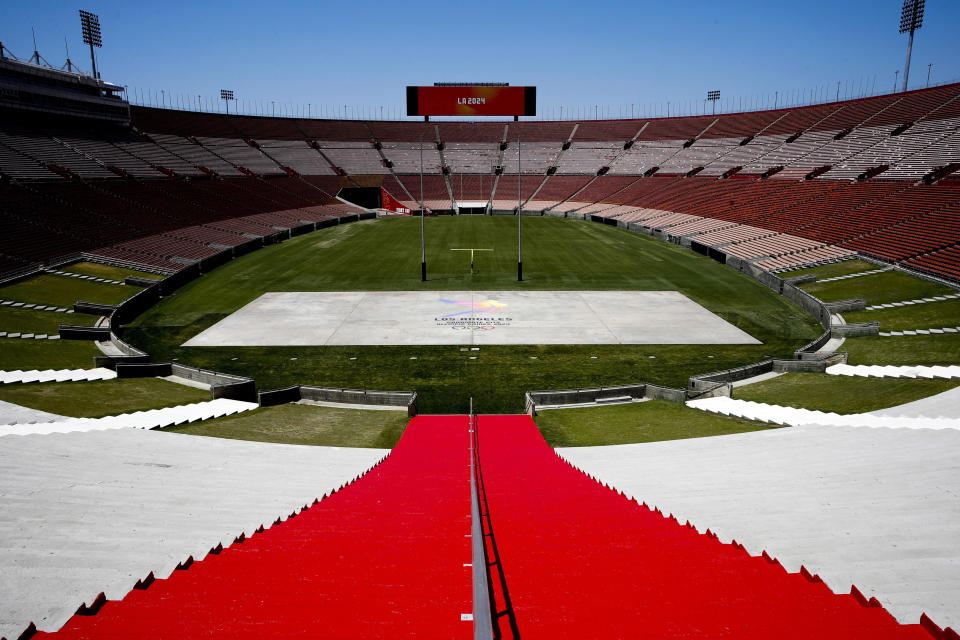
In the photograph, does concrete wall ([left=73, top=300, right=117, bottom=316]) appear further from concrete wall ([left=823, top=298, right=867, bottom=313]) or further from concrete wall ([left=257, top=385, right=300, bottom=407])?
concrete wall ([left=823, top=298, right=867, bottom=313])

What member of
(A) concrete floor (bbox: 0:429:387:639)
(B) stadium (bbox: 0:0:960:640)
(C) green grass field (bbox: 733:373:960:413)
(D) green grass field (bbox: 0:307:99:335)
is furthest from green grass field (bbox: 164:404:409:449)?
(D) green grass field (bbox: 0:307:99:335)

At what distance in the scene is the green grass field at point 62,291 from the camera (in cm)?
3236

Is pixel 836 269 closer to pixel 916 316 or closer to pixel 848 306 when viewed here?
pixel 848 306

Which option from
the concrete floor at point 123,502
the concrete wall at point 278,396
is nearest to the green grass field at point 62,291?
the concrete wall at point 278,396

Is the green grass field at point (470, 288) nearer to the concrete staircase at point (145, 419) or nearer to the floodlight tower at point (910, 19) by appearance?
the concrete staircase at point (145, 419)

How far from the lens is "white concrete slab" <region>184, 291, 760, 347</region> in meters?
28.0

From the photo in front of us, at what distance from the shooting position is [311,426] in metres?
18.3

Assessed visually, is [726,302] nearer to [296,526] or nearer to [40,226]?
[296,526]

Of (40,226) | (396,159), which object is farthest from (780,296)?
(396,159)

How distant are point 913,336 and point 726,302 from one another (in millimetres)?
10489

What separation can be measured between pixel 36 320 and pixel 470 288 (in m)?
23.1

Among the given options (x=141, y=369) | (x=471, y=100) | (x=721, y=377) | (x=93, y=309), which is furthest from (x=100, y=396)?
(x=471, y=100)

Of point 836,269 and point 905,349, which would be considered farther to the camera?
point 836,269

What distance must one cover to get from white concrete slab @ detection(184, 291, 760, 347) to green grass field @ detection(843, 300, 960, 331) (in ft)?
20.1
